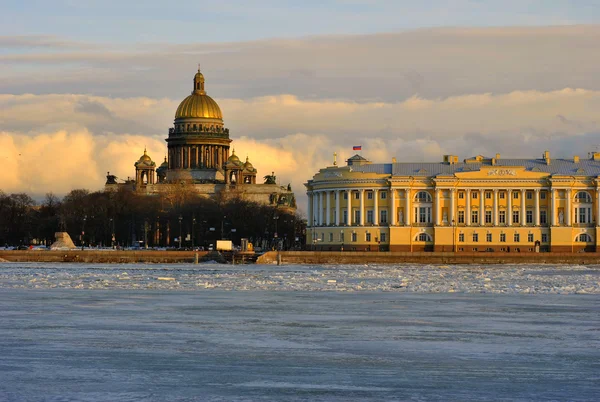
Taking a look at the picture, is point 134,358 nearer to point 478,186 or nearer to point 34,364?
point 34,364

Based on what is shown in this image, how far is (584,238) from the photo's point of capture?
134m

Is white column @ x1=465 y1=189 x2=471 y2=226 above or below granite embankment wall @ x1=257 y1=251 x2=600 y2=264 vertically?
above

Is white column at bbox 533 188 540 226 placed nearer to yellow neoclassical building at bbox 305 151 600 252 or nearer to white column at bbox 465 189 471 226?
yellow neoclassical building at bbox 305 151 600 252

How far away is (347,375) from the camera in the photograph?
2673cm

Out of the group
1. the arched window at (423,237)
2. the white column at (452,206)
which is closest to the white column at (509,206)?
the white column at (452,206)

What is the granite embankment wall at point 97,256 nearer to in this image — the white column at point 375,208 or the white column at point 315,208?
the white column at point 375,208

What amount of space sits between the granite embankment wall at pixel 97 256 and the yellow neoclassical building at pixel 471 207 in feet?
88.4

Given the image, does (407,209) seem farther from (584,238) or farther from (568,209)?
(584,238)

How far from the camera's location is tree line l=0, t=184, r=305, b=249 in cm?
15775

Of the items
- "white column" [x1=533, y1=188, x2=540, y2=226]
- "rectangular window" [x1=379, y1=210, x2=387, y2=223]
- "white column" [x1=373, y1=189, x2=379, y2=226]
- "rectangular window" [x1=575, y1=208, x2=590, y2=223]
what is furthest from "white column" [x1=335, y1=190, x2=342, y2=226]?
"rectangular window" [x1=575, y1=208, x2=590, y2=223]

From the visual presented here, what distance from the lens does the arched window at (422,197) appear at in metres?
138

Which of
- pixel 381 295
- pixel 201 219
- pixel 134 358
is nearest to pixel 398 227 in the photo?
pixel 201 219

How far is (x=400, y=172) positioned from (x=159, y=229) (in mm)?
40406

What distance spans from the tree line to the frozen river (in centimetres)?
10305
